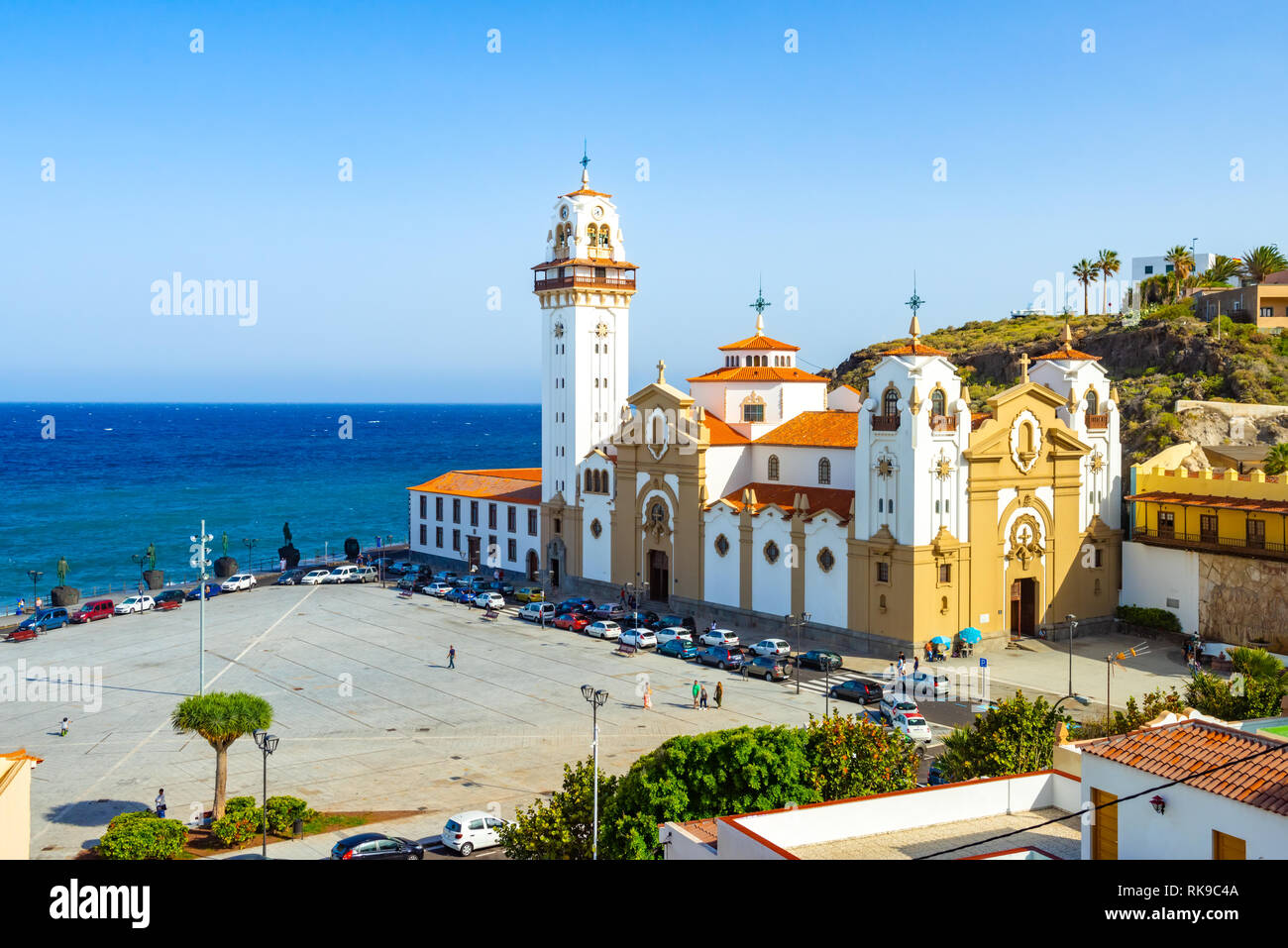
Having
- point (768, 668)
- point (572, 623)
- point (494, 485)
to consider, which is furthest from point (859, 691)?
point (494, 485)

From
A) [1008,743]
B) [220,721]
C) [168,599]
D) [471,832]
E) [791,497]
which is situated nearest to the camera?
[1008,743]

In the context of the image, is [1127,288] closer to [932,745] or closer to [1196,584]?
[1196,584]

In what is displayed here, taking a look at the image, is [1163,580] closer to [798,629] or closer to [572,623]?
[798,629]

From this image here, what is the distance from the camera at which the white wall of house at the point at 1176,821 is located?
14914 millimetres

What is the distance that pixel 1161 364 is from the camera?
103312 millimetres

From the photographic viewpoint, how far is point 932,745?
4212 cm

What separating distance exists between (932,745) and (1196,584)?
23.2 metres

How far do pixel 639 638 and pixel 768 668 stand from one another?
8350 millimetres

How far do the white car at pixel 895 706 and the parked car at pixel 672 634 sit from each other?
1381 centimetres

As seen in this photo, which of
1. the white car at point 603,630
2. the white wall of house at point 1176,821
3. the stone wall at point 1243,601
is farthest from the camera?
the white car at point 603,630

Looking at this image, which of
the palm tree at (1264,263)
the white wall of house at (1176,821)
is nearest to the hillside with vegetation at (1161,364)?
the palm tree at (1264,263)

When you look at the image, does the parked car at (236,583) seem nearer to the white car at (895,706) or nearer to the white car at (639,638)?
the white car at (639,638)

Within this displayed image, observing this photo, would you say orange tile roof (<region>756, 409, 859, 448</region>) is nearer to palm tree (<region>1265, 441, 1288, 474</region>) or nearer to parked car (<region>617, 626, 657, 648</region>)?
parked car (<region>617, 626, 657, 648</region>)

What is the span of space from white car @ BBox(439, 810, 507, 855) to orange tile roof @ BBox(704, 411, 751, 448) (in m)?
36.2
